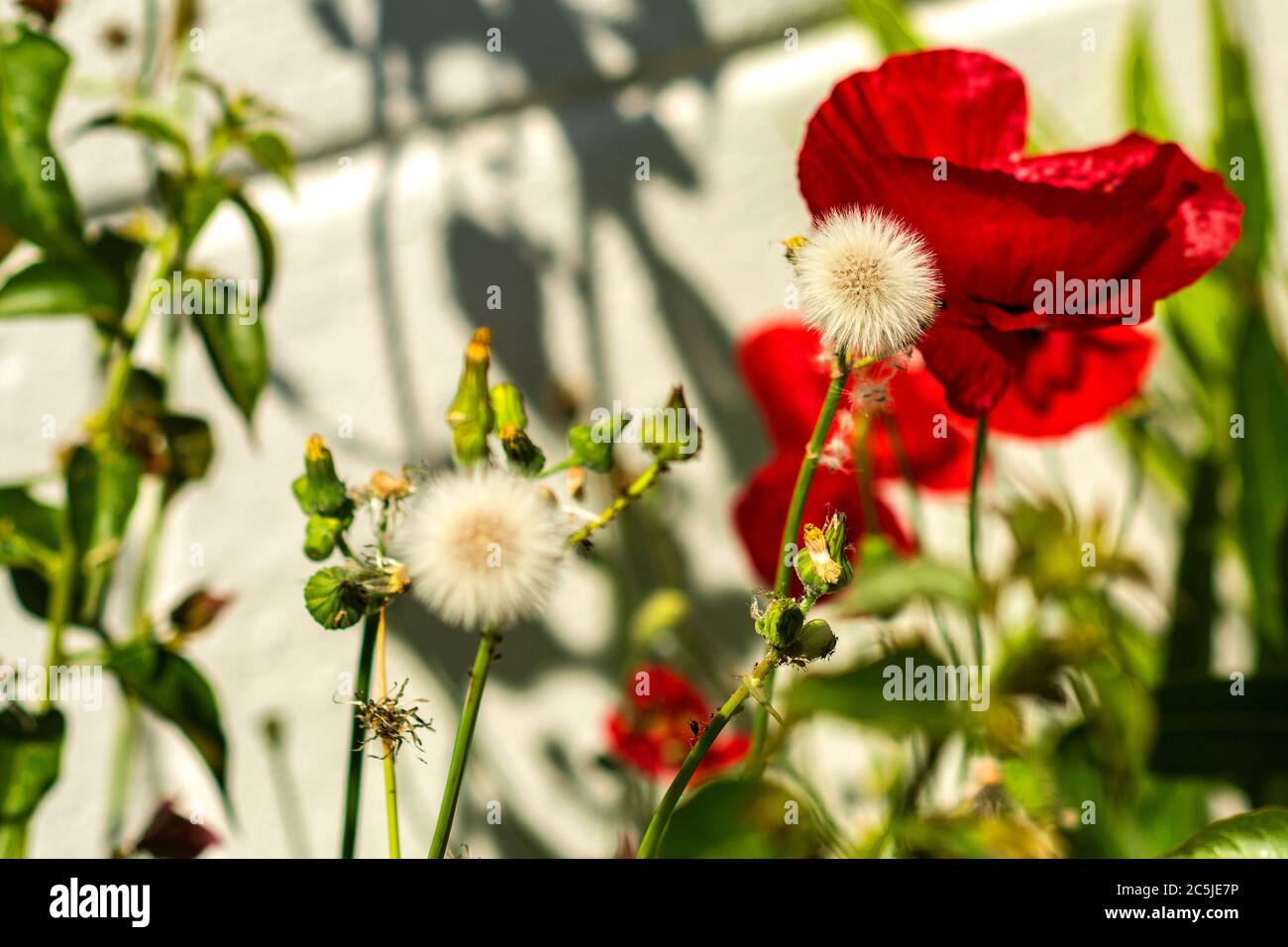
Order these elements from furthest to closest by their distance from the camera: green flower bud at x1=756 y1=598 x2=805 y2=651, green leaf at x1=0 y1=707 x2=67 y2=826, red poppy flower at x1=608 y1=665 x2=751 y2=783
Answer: red poppy flower at x1=608 y1=665 x2=751 y2=783 < green leaf at x1=0 y1=707 x2=67 y2=826 < green flower bud at x1=756 y1=598 x2=805 y2=651

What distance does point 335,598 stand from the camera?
0.19 m

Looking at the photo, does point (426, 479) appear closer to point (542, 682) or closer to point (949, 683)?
point (949, 683)

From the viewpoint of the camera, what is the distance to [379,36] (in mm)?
483

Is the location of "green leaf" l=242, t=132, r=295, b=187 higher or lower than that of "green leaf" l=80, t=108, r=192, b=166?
lower

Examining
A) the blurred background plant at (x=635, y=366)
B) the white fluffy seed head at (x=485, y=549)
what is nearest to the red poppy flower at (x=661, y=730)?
the blurred background plant at (x=635, y=366)

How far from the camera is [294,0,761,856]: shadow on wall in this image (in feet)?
1.59

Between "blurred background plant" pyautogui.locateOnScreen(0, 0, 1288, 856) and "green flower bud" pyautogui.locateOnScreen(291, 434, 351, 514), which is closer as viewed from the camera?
"green flower bud" pyautogui.locateOnScreen(291, 434, 351, 514)

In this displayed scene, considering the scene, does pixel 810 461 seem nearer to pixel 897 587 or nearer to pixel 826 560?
pixel 826 560

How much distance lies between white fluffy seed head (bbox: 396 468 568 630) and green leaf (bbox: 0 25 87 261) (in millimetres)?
157

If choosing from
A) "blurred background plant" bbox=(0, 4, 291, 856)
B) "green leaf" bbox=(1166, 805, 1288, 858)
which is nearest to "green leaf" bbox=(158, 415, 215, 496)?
"blurred background plant" bbox=(0, 4, 291, 856)

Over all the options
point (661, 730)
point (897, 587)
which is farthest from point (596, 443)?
point (661, 730)

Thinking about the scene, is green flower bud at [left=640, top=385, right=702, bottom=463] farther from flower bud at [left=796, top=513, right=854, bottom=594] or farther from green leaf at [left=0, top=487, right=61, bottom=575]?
A: green leaf at [left=0, top=487, right=61, bottom=575]
